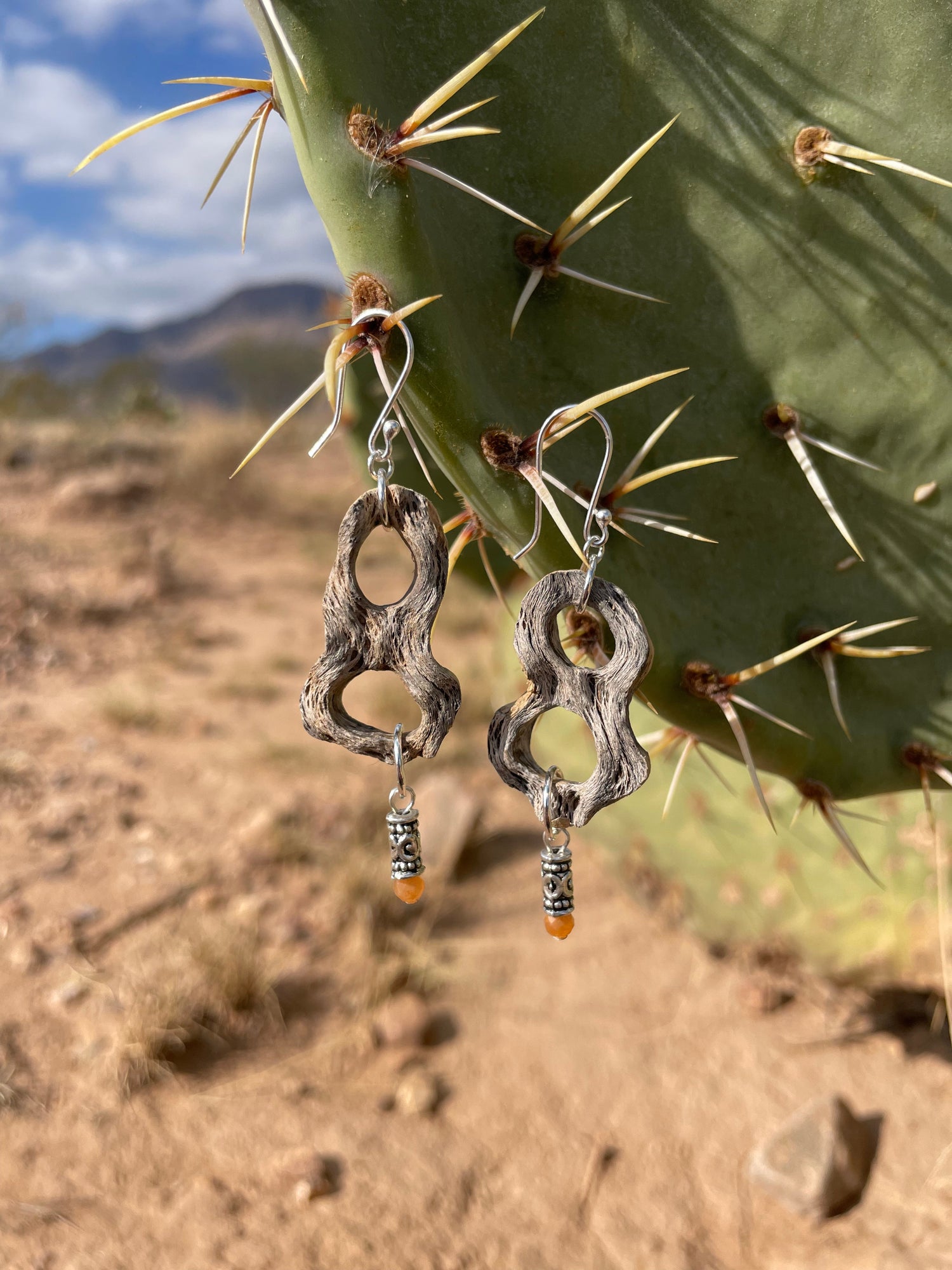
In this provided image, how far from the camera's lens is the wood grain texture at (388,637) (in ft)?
A: 3.58

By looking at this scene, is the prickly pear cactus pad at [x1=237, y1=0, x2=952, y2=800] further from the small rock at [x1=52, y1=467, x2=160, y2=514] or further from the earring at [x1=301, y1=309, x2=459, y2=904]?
the small rock at [x1=52, y1=467, x2=160, y2=514]

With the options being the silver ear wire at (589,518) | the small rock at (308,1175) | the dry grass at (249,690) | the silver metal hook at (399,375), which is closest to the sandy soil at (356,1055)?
the small rock at (308,1175)

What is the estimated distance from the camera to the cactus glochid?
3.26ft

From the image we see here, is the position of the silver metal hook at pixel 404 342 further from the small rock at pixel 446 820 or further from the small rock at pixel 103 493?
the small rock at pixel 103 493

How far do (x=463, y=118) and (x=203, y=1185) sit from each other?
1.86m

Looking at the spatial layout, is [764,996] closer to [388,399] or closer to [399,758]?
[399,758]

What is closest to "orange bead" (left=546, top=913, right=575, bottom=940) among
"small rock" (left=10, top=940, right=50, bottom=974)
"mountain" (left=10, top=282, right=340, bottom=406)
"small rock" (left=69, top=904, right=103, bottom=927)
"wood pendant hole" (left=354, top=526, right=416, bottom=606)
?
"small rock" (left=10, top=940, right=50, bottom=974)

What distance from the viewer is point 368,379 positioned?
2246mm

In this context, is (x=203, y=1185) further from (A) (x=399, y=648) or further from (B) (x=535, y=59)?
(B) (x=535, y=59)

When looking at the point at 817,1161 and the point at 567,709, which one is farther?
the point at 817,1161

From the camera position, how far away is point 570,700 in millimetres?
1086

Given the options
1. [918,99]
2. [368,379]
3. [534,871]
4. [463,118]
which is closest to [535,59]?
[463,118]

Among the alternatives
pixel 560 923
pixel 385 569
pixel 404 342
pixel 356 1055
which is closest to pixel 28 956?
pixel 356 1055

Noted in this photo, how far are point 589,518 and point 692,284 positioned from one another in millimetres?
390
